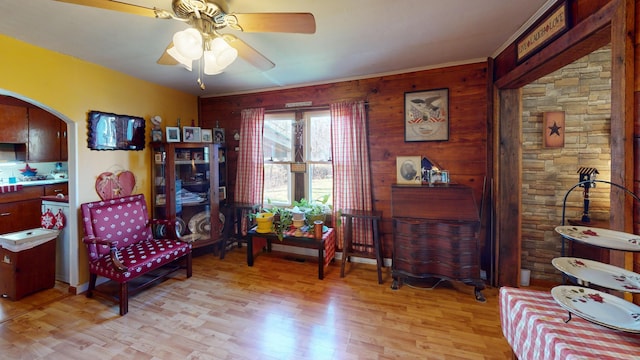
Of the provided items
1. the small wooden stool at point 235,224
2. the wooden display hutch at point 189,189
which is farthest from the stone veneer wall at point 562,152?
the wooden display hutch at point 189,189

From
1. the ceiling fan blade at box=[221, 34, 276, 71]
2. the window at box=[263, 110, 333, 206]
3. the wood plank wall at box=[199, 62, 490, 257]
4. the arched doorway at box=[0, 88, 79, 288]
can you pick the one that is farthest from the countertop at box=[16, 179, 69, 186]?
the ceiling fan blade at box=[221, 34, 276, 71]

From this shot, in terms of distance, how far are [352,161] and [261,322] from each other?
1.98 m

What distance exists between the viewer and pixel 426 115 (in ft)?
9.45

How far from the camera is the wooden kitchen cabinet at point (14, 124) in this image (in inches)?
137

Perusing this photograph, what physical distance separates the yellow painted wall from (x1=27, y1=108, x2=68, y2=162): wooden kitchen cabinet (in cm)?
200

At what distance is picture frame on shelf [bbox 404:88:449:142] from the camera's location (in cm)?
282

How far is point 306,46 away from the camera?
7.49 feet

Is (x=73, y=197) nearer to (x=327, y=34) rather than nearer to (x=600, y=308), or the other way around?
(x=327, y=34)

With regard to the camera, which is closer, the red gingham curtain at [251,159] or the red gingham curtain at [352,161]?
the red gingham curtain at [352,161]

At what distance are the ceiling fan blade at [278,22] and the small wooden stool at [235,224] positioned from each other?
247 cm

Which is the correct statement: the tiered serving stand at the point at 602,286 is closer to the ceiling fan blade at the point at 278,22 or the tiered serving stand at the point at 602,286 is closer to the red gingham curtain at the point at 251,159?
the ceiling fan blade at the point at 278,22

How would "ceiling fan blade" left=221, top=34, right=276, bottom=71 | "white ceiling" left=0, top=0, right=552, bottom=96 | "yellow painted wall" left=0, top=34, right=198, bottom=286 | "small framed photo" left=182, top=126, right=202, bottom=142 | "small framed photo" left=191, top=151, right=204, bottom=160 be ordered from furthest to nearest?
"small framed photo" left=191, top=151, right=204, bottom=160
"small framed photo" left=182, top=126, right=202, bottom=142
"yellow painted wall" left=0, top=34, right=198, bottom=286
"white ceiling" left=0, top=0, right=552, bottom=96
"ceiling fan blade" left=221, top=34, right=276, bottom=71

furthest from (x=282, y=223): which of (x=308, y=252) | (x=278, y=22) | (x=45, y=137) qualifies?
(x=45, y=137)

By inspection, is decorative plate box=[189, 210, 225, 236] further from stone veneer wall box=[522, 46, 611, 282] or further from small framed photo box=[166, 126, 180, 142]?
stone veneer wall box=[522, 46, 611, 282]
